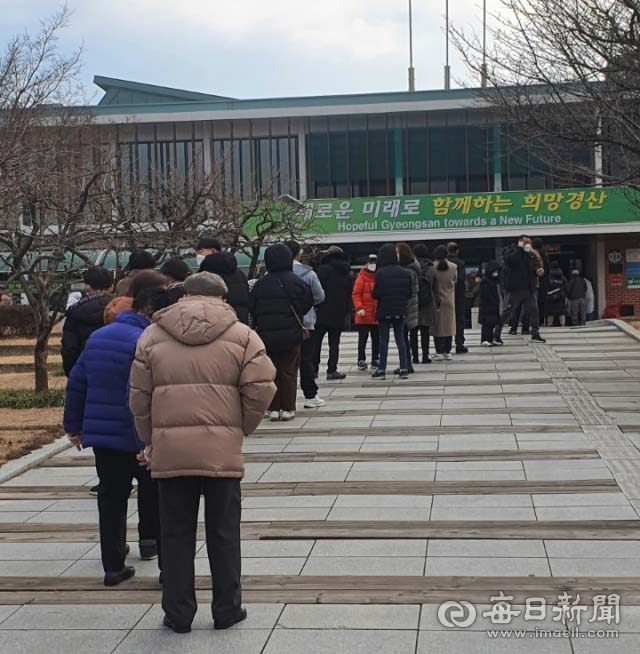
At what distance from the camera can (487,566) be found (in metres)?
5.46

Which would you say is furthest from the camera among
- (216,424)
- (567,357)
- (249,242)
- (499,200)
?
(499,200)

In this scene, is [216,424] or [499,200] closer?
[216,424]

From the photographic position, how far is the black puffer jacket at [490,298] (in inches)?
625

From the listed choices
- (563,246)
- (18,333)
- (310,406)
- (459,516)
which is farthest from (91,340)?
(563,246)

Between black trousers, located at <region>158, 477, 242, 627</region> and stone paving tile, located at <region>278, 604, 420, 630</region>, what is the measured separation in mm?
330

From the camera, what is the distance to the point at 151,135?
39000mm

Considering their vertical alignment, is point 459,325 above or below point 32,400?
above

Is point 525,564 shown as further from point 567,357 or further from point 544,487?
point 567,357

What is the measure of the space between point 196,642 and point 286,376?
578 cm

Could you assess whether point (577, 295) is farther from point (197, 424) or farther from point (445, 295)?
point (197, 424)

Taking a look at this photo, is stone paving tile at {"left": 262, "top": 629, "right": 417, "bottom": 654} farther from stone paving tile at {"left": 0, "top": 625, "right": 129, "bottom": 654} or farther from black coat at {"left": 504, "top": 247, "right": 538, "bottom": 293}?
black coat at {"left": 504, "top": 247, "right": 538, "bottom": 293}

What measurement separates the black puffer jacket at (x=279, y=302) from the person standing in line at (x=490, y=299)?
6.46 meters

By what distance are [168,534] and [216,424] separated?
0.61 meters

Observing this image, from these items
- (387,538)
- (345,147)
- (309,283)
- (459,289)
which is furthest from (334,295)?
(345,147)
